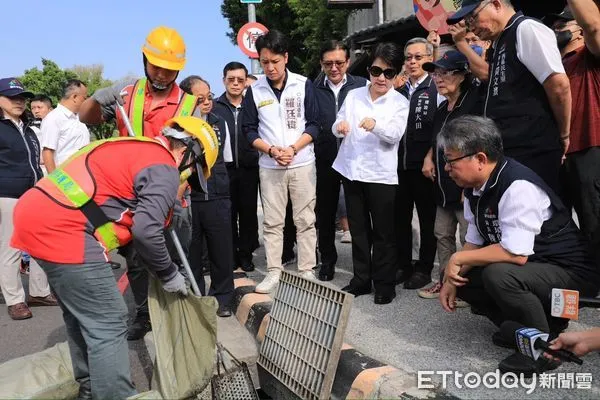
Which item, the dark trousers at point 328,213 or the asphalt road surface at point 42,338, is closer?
the asphalt road surface at point 42,338

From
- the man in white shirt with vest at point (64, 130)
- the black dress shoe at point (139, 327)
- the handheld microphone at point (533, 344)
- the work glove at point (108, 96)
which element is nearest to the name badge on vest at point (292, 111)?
the work glove at point (108, 96)

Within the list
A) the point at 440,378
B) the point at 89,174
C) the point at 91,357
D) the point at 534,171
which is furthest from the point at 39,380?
the point at 534,171

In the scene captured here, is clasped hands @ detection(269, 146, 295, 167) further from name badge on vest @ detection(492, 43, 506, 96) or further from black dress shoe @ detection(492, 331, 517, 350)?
black dress shoe @ detection(492, 331, 517, 350)

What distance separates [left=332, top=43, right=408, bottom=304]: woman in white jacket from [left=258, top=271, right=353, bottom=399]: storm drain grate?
0.83m

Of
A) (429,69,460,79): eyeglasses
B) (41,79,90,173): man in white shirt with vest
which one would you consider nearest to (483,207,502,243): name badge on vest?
(429,69,460,79): eyeglasses

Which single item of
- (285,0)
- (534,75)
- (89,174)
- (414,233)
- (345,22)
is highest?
(285,0)

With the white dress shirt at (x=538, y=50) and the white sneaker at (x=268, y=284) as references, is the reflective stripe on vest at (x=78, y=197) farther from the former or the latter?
the white dress shirt at (x=538, y=50)

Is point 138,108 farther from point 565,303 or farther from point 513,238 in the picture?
point 565,303

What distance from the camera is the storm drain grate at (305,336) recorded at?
262 cm

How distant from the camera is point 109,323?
8.36 ft

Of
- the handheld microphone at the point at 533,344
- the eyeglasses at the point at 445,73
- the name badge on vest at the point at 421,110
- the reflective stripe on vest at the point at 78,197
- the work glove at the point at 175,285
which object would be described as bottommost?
the handheld microphone at the point at 533,344

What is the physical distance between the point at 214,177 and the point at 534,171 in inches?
85.8

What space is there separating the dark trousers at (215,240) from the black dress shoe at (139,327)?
1.55 ft

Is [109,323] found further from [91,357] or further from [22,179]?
[22,179]
